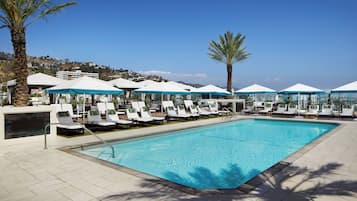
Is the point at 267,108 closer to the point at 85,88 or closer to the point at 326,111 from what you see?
the point at 326,111

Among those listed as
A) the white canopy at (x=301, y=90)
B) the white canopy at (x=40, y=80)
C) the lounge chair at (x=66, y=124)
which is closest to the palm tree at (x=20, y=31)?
the lounge chair at (x=66, y=124)

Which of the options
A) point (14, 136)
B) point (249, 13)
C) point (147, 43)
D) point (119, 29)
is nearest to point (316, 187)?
point (14, 136)

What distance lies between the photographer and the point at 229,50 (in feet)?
64.7

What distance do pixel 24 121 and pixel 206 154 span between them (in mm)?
5514

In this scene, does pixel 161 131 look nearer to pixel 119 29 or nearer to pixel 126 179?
pixel 126 179

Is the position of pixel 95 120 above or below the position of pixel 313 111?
below

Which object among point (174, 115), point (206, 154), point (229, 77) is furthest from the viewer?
point (229, 77)

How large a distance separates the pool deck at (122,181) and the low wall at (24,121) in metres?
0.90

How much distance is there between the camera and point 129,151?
705 cm

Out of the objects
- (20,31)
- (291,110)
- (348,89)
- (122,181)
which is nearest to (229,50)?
(291,110)

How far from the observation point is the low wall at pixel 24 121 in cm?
650

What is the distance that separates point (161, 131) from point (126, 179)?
5306mm

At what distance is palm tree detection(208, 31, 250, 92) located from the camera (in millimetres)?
19750

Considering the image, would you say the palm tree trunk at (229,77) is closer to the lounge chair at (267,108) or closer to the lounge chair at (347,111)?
the lounge chair at (267,108)
